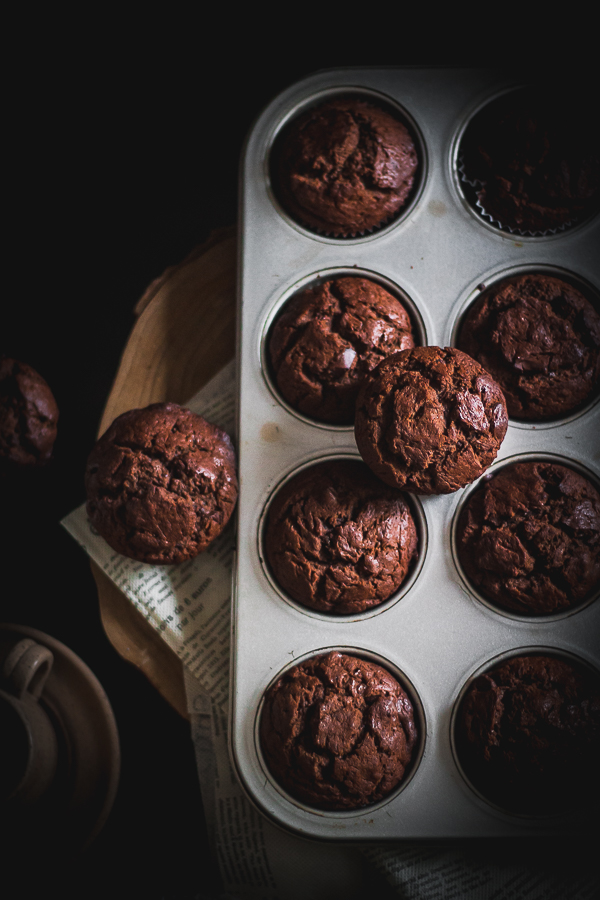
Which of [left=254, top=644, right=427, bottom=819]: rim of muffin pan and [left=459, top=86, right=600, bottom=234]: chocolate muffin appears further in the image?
[left=459, top=86, right=600, bottom=234]: chocolate muffin

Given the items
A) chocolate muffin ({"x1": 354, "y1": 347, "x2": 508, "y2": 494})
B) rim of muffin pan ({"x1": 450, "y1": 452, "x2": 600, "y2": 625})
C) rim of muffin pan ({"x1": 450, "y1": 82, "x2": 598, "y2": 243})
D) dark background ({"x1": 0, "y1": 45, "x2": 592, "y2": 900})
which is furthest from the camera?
dark background ({"x1": 0, "y1": 45, "x2": 592, "y2": 900})

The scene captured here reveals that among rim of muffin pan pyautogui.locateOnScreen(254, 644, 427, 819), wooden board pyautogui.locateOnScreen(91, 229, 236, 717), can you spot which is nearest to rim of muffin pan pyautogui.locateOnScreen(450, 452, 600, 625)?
rim of muffin pan pyautogui.locateOnScreen(254, 644, 427, 819)

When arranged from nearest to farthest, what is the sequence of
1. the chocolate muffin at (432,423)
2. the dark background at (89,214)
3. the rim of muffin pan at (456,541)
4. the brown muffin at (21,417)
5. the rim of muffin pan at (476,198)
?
the chocolate muffin at (432,423)
the rim of muffin pan at (456,541)
the rim of muffin pan at (476,198)
the brown muffin at (21,417)
the dark background at (89,214)

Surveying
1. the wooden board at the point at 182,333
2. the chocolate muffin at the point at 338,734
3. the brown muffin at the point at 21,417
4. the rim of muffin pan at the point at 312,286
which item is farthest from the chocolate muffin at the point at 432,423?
the brown muffin at the point at 21,417

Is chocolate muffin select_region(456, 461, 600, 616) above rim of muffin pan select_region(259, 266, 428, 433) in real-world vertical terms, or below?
below

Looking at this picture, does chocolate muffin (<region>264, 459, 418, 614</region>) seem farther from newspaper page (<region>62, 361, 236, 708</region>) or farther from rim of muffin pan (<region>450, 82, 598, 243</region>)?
rim of muffin pan (<region>450, 82, 598, 243</region>)

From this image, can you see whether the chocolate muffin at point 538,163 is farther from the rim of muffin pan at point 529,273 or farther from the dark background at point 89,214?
the dark background at point 89,214

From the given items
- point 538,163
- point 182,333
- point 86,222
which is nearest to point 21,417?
point 182,333
